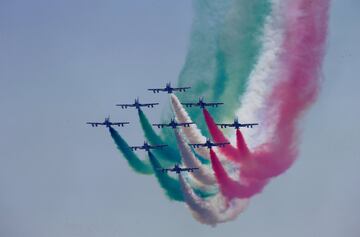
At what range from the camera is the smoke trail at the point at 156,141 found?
68250 millimetres

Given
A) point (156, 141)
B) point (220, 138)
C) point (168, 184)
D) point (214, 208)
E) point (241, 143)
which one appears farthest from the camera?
point (156, 141)

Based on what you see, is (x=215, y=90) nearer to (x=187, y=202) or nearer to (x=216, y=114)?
(x=216, y=114)

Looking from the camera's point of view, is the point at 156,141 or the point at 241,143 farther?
the point at 156,141

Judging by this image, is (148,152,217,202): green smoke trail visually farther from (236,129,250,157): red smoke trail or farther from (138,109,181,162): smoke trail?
(236,129,250,157): red smoke trail

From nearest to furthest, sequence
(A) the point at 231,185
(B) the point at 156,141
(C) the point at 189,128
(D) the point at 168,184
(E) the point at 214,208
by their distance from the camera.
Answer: (A) the point at 231,185 → (C) the point at 189,128 → (E) the point at 214,208 → (D) the point at 168,184 → (B) the point at 156,141

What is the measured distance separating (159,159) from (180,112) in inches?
136

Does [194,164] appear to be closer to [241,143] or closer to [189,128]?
[189,128]

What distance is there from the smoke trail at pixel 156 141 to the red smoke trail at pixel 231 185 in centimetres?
311

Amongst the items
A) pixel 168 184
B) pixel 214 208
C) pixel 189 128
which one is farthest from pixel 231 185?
pixel 168 184

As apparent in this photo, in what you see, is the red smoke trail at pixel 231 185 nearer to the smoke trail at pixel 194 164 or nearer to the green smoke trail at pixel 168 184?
the smoke trail at pixel 194 164

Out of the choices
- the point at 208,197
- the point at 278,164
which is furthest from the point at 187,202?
the point at 278,164

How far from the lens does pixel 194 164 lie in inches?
2648

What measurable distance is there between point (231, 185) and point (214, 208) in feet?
6.28

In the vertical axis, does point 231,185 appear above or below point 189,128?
below
